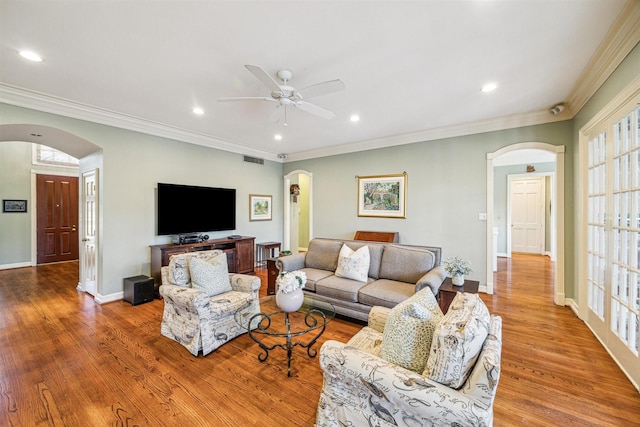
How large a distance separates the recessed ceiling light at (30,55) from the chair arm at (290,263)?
324 centimetres

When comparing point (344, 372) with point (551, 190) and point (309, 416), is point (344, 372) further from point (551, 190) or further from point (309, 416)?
point (551, 190)

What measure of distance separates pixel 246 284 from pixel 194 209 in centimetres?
257

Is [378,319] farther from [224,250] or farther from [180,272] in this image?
[224,250]

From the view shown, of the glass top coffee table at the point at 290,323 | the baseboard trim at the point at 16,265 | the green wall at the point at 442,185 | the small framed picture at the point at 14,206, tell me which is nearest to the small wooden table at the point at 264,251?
the green wall at the point at 442,185

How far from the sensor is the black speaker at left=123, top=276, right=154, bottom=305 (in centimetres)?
373

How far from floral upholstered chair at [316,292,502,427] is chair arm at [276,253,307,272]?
225cm

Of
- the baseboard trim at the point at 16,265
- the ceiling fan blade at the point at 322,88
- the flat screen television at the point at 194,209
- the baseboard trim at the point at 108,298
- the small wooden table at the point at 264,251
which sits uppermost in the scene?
the ceiling fan blade at the point at 322,88

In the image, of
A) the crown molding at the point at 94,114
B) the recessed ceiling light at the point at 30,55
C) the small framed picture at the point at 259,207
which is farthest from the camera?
the small framed picture at the point at 259,207

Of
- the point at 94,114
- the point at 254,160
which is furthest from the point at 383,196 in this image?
the point at 94,114

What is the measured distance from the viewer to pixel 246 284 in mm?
2912

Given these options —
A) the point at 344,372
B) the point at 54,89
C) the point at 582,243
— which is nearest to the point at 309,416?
the point at 344,372

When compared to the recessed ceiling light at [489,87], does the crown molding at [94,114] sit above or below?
below

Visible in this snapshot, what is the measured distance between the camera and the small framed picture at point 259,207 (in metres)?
6.05

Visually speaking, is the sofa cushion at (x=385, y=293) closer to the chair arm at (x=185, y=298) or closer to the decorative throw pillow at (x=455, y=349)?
the decorative throw pillow at (x=455, y=349)
